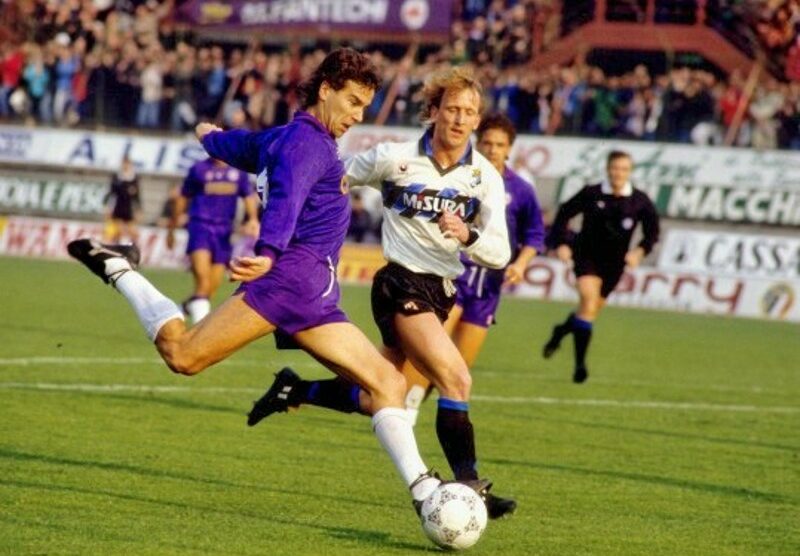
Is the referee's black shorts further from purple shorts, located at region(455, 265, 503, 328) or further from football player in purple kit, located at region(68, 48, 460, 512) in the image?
football player in purple kit, located at region(68, 48, 460, 512)

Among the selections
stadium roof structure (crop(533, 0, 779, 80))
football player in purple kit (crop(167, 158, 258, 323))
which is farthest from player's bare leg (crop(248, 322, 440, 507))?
stadium roof structure (crop(533, 0, 779, 80))

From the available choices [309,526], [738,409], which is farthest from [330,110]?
[738,409]

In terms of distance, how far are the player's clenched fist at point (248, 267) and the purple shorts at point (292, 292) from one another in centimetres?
49

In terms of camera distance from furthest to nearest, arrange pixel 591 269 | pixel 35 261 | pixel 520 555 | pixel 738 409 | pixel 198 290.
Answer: pixel 35 261
pixel 198 290
pixel 591 269
pixel 738 409
pixel 520 555

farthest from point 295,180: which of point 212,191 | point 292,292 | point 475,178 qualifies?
point 212,191

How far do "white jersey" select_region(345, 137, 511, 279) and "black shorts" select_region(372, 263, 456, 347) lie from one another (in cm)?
6

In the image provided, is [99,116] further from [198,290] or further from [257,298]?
[257,298]

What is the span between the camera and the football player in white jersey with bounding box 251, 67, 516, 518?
371 inches

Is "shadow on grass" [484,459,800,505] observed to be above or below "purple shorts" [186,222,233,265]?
above

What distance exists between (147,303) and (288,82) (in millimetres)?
29591

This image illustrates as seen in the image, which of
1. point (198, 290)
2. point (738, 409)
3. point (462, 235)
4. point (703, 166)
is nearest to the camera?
point (462, 235)

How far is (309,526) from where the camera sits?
29.0 ft

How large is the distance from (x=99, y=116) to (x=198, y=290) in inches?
862

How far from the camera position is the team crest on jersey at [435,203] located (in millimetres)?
9891
